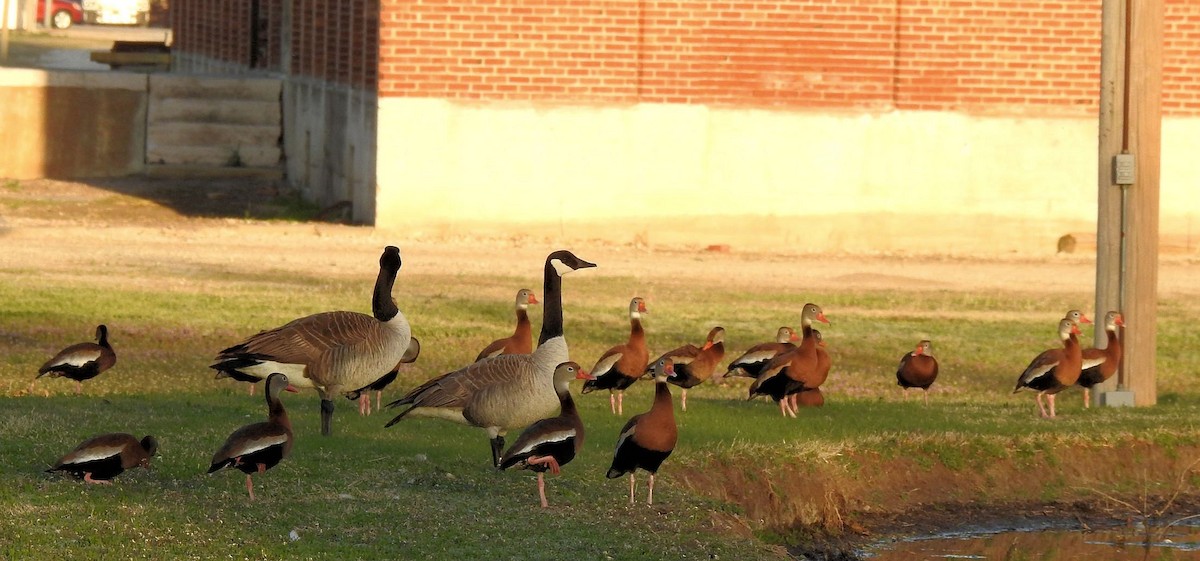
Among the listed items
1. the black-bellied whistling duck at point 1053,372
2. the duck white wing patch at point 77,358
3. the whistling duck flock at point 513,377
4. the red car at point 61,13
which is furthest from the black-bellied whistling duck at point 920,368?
the red car at point 61,13

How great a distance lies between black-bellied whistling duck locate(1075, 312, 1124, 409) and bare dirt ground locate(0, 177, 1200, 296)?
885 centimetres

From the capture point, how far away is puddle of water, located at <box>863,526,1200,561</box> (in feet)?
43.8

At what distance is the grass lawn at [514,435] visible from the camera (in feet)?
35.8

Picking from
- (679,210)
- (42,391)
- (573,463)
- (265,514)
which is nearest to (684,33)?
(679,210)

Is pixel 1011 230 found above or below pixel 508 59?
below

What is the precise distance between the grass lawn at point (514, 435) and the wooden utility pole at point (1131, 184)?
1.92ft

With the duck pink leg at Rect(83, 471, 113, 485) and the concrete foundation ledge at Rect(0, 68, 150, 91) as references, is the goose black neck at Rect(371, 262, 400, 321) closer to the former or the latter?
the duck pink leg at Rect(83, 471, 113, 485)

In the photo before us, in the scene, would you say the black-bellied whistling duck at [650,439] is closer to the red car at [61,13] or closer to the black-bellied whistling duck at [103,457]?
the black-bellied whistling duck at [103,457]

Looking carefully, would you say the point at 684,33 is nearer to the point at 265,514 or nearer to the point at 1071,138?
the point at 1071,138

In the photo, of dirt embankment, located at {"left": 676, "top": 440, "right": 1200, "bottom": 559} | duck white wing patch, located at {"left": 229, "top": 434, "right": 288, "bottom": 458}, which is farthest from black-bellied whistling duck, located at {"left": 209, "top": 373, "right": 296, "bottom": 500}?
dirt embankment, located at {"left": 676, "top": 440, "right": 1200, "bottom": 559}

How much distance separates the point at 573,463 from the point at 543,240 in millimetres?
17428

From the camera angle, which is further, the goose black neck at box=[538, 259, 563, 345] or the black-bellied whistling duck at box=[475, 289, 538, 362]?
the black-bellied whistling duck at box=[475, 289, 538, 362]

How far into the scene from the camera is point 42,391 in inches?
638

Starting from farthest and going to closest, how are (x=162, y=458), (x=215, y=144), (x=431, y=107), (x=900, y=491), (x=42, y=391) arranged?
(x=215, y=144), (x=431, y=107), (x=42, y=391), (x=900, y=491), (x=162, y=458)
